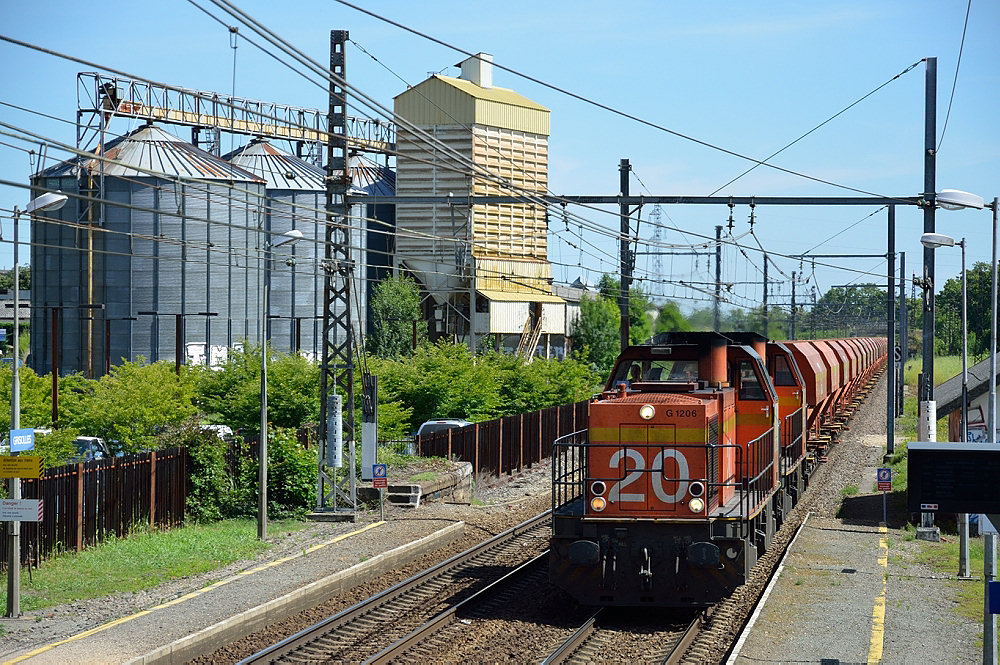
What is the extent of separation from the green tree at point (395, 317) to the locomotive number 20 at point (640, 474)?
147 ft

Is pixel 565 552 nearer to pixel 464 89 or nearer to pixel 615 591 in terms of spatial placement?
pixel 615 591

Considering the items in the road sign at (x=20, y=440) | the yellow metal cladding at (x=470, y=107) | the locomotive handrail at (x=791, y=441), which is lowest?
the locomotive handrail at (x=791, y=441)

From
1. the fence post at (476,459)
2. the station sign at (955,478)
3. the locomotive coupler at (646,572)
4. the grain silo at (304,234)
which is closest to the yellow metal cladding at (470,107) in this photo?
the grain silo at (304,234)

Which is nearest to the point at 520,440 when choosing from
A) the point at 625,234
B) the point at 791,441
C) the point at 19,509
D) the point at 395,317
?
the point at 625,234

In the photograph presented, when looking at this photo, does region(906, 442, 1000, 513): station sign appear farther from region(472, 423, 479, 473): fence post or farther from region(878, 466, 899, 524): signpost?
region(472, 423, 479, 473): fence post

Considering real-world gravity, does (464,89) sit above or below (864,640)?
above

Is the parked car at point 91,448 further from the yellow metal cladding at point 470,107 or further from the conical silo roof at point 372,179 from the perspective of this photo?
the conical silo roof at point 372,179

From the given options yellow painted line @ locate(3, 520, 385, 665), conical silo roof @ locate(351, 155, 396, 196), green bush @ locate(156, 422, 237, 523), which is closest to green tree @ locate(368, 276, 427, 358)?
conical silo roof @ locate(351, 155, 396, 196)

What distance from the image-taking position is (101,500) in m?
19.2

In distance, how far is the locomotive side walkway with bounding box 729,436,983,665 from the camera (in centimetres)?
1254

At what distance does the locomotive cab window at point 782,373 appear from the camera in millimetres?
20422

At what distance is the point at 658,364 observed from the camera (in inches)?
625

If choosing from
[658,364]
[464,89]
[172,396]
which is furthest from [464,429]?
[464,89]

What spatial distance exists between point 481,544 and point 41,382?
711 inches
